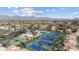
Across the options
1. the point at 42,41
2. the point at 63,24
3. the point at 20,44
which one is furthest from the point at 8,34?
the point at 63,24

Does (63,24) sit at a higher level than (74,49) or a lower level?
higher
